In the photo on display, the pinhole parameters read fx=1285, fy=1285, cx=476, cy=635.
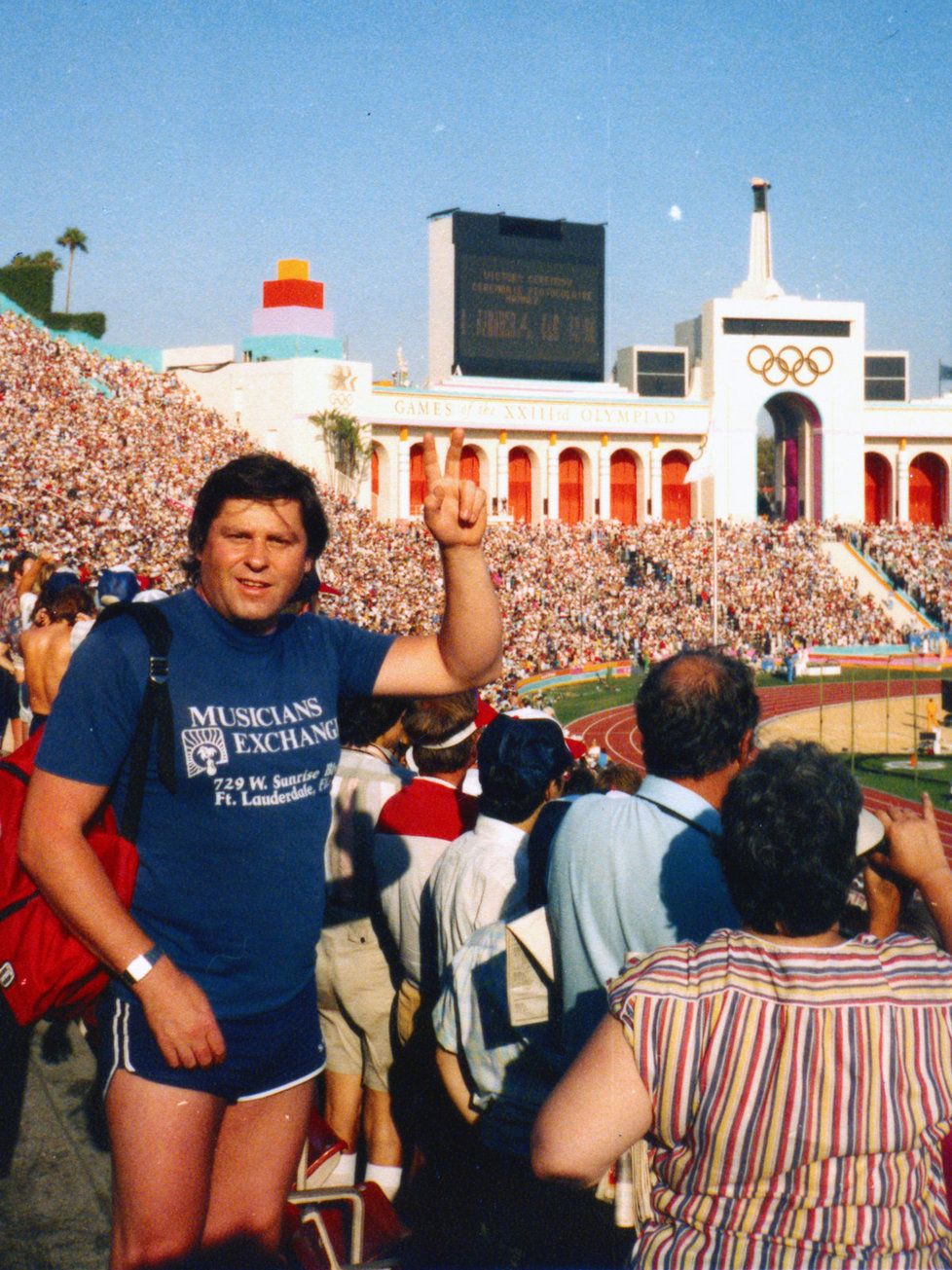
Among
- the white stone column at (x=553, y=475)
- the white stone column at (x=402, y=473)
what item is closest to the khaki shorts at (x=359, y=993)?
the white stone column at (x=402, y=473)

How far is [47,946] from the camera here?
2.43 m

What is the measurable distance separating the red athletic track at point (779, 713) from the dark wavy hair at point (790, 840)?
54.8 ft

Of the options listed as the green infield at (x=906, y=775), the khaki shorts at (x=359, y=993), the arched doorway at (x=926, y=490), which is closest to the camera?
the khaki shorts at (x=359, y=993)

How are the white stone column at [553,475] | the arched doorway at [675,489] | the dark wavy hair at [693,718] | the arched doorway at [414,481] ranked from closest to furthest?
the dark wavy hair at [693,718] → the arched doorway at [414,481] → the white stone column at [553,475] → the arched doorway at [675,489]

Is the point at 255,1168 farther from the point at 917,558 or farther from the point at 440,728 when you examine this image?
the point at 917,558

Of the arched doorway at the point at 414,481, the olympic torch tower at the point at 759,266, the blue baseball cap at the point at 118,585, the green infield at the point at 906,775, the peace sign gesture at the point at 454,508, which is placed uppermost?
the olympic torch tower at the point at 759,266

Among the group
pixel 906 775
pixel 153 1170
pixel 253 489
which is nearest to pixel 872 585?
pixel 906 775

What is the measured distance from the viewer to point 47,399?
27922mm

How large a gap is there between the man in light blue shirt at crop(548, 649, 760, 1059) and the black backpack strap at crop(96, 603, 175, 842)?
0.95 metres

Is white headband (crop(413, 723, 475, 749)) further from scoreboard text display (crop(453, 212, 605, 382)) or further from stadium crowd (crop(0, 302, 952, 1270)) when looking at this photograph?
scoreboard text display (crop(453, 212, 605, 382))

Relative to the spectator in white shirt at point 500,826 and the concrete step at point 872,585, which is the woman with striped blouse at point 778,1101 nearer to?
the spectator in white shirt at point 500,826

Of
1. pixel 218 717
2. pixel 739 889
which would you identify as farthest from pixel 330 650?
pixel 739 889

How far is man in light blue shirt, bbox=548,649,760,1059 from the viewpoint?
2.72 metres

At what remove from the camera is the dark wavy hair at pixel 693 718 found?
9.48 ft
